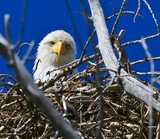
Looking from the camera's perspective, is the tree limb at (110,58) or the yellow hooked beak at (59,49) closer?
the tree limb at (110,58)

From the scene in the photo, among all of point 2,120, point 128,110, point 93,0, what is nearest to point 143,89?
point 93,0

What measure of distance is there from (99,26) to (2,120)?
3.97 feet

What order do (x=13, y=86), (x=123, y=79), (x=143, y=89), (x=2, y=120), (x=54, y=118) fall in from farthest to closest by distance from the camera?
(x=2, y=120) → (x=13, y=86) → (x=123, y=79) → (x=143, y=89) → (x=54, y=118)

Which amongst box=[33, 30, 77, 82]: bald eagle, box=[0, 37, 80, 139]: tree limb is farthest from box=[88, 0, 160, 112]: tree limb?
box=[33, 30, 77, 82]: bald eagle

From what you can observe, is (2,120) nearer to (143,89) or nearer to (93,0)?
(93,0)

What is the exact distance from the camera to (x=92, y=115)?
127 inches

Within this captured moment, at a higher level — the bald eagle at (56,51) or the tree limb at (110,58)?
the bald eagle at (56,51)

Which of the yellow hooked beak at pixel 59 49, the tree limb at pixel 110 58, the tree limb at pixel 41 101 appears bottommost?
the tree limb at pixel 41 101

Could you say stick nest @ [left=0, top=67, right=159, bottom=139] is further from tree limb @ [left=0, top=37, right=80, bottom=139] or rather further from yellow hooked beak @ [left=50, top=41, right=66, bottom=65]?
yellow hooked beak @ [left=50, top=41, right=66, bottom=65]

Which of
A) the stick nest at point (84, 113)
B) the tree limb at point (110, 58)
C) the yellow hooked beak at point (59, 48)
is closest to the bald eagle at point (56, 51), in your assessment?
the yellow hooked beak at point (59, 48)

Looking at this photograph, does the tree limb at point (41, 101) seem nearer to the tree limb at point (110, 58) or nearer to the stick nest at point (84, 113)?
the tree limb at point (110, 58)

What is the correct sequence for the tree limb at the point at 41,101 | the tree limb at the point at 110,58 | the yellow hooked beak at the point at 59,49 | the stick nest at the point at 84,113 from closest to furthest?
the tree limb at the point at 41,101, the tree limb at the point at 110,58, the stick nest at the point at 84,113, the yellow hooked beak at the point at 59,49

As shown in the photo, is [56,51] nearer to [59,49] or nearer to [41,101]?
[59,49]

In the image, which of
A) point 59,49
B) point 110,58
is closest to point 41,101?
point 110,58
